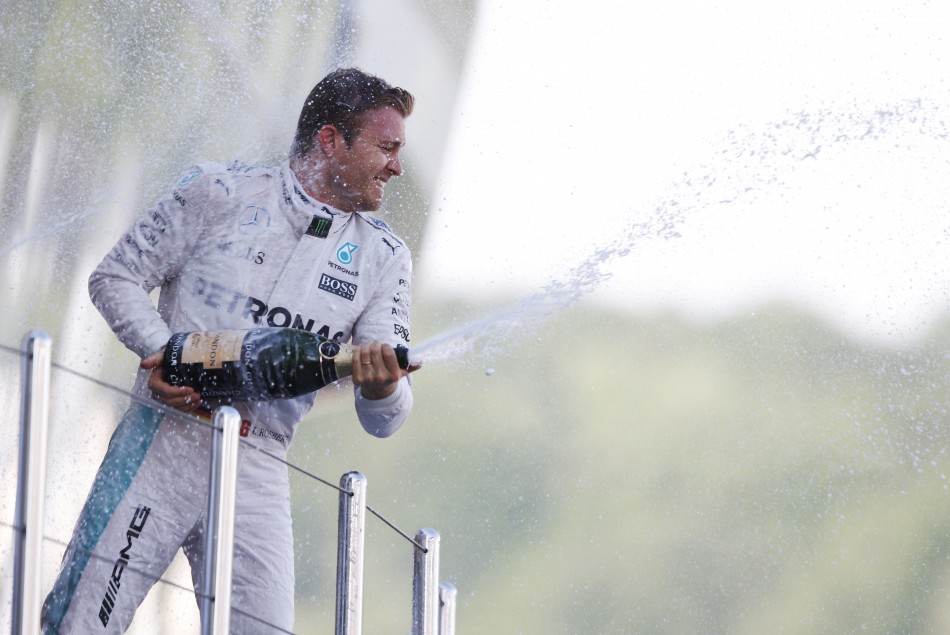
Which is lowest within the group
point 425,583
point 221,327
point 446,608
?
point 446,608

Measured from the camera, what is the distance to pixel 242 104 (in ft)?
21.7

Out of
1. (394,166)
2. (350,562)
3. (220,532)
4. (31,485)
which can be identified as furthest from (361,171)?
(31,485)

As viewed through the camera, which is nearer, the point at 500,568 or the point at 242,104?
the point at 242,104

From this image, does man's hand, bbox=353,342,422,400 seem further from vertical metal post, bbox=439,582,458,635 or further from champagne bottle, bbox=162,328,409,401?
vertical metal post, bbox=439,582,458,635

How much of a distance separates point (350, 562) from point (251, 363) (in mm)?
408

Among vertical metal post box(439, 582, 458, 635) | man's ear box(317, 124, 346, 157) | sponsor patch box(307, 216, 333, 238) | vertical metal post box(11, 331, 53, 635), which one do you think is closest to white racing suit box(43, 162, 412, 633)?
sponsor patch box(307, 216, 333, 238)

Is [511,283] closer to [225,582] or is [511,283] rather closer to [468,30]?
[468,30]

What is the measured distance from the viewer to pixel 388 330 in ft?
9.11

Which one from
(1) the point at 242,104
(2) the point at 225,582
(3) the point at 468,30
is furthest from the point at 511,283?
(2) the point at 225,582

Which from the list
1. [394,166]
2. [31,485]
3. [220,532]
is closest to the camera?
[31,485]

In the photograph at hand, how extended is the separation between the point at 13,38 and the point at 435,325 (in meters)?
2.72

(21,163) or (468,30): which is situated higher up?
(468,30)

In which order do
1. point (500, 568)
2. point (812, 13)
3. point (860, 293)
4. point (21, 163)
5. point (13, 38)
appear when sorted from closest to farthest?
1. point (21, 163)
2. point (13, 38)
3. point (500, 568)
4. point (812, 13)
5. point (860, 293)

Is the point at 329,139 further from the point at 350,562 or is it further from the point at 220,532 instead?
the point at 220,532
